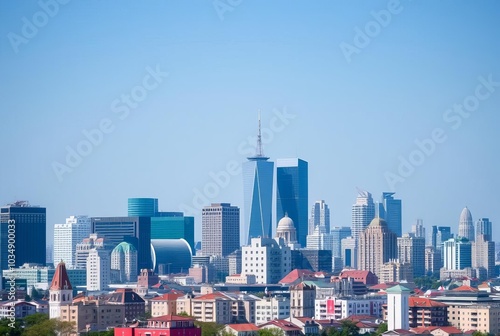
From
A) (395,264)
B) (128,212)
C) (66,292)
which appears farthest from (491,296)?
(128,212)

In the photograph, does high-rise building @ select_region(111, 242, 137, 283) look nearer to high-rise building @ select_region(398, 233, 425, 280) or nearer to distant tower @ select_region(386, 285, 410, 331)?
high-rise building @ select_region(398, 233, 425, 280)

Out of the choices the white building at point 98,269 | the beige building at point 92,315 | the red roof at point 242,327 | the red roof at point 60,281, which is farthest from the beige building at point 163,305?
the white building at point 98,269

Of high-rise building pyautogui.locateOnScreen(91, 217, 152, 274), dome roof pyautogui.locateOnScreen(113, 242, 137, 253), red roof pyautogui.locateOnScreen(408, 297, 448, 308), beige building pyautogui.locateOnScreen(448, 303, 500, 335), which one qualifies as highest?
high-rise building pyautogui.locateOnScreen(91, 217, 152, 274)

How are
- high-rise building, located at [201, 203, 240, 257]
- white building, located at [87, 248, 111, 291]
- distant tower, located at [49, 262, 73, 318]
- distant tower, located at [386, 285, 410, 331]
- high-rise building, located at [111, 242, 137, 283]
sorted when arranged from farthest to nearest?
1. high-rise building, located at [201, 203, 240, 257]
2. high-rise building, located at [111, 242, 137, 283]
3. white building, located at [87, 248, 111, 291]
4. distant tower, located at [386, 285, 410, 331]
5. distant tower, located at [49, 262, 73, 318]

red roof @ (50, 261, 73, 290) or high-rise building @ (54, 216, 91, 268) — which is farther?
high-rise building @ (54, 216, 91, 268)

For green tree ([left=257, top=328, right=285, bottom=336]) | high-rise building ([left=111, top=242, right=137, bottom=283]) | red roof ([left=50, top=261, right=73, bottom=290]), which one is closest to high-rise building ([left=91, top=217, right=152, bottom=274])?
high-rise building ([left=111, top=242, right=137, bottom=283])

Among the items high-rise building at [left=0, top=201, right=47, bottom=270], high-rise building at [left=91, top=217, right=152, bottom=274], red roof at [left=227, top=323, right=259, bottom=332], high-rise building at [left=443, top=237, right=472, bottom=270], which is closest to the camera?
red roof at [left=227, top=323, right=259, bottom=332]

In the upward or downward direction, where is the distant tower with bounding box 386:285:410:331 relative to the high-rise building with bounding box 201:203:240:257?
downward
